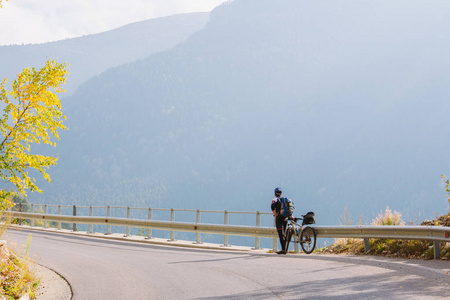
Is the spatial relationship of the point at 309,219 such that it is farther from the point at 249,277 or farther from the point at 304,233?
the point at 249,277

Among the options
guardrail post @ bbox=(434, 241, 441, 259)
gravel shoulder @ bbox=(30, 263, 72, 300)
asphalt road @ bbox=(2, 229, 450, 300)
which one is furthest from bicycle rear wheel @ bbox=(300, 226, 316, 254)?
gravel shoulder @ bbox=(30, 263, 72, 300)

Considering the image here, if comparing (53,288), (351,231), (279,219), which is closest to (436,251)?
(351,231)

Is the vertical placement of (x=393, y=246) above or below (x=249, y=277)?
above

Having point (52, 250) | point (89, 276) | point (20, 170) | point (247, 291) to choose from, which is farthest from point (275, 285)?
point (52, 250)

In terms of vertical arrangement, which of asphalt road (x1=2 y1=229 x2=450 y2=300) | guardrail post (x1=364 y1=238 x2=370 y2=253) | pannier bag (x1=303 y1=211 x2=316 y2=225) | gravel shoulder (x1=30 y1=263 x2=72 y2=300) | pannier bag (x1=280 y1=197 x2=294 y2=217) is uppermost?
pannier bag (x1=280 y1=197 x2=294 y2=217)

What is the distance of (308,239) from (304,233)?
202mm

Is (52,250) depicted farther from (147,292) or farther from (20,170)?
(147,292)

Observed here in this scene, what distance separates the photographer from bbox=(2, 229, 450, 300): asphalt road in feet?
27.4

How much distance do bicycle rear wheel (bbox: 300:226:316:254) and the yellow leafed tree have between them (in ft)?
24.2

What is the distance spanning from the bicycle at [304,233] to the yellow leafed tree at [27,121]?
7.16 meters

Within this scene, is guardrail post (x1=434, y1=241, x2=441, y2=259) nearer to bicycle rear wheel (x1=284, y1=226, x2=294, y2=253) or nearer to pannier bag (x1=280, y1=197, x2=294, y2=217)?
bicycle rear wheel (x1=284, y1=226, x2=294, y2=253)

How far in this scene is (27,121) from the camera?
10359 mm

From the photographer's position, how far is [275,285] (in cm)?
906

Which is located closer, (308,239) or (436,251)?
(436,251)
